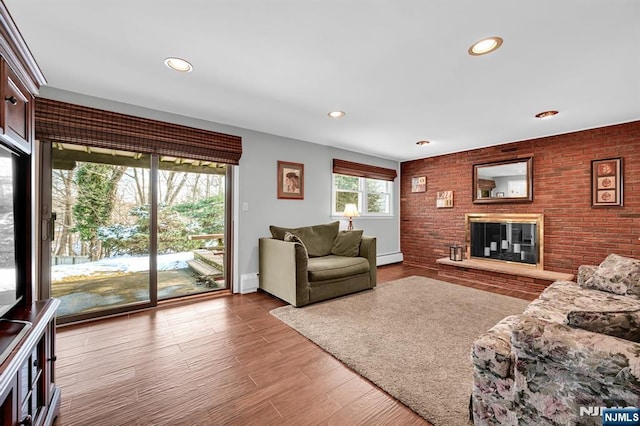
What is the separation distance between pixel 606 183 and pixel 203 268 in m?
5.53

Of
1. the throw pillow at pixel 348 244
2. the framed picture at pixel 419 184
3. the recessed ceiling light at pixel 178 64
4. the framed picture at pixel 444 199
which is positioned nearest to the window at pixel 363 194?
the framed picture at pixel 419 184

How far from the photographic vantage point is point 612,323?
1080 mm

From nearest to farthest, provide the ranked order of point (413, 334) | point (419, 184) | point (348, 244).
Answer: point (413, 334) < point (348, 244) < point (419, 184)

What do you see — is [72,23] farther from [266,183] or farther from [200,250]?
[200,250]

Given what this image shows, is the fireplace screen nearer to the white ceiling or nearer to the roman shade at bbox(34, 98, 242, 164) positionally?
the white ceiling

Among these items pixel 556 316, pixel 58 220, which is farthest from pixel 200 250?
pixel 556 316

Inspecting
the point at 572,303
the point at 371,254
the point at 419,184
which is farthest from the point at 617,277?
the point at 419,184

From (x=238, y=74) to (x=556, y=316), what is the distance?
2.97 meters

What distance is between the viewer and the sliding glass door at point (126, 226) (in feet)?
8.86

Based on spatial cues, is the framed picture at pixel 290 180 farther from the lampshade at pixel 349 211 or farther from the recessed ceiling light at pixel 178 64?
the recessed ceiling light at pixel 178 64

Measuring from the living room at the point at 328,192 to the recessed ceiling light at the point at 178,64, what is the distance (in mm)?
98

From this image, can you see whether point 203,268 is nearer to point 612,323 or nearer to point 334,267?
point 334,267

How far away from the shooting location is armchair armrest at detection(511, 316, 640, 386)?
931 mm

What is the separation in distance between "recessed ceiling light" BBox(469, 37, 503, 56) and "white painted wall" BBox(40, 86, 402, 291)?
2.70 m
